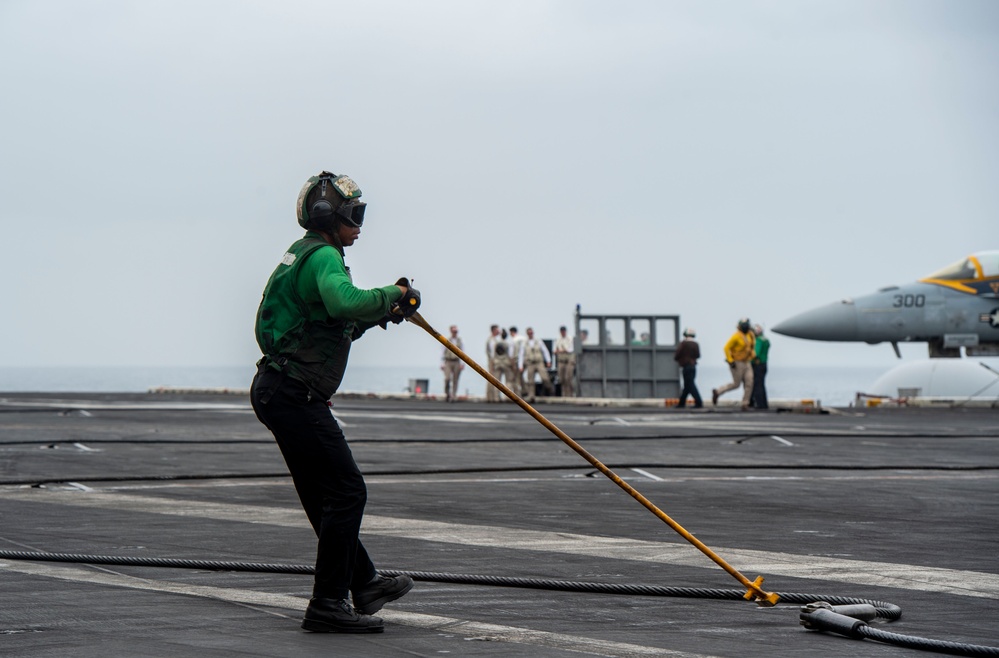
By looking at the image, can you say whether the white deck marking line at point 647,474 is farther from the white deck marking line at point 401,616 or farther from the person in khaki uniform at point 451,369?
the person in khaki uniform at point 451,369

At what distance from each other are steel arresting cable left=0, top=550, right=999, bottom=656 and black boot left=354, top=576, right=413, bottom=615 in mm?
228

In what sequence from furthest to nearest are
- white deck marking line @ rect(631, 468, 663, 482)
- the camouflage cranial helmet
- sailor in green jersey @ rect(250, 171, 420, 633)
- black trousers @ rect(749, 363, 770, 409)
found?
black trousers @ rect(749, 363, 770, 409) → white deck marking line @ rect(631, 468, 663, 482) → the camouflage cranial helmet → sailor in green jersey @ rect(250, 171, 420, 633)

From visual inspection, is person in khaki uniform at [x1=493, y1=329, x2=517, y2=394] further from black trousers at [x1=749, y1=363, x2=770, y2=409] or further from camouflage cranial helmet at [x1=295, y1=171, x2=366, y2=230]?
camouflage cranial helmet at [x1=295, y1=171, x2=366, y2=230]

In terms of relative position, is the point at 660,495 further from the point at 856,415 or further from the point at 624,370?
the point at 624,370

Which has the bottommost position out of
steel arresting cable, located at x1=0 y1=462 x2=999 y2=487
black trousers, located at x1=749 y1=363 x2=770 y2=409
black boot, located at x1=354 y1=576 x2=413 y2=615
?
black boot, located at x1=354 y1=576 x2=413 y2=615

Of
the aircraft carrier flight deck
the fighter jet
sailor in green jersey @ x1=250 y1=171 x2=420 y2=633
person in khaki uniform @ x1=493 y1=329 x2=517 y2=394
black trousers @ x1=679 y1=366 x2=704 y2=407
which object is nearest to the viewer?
the aircraft carrier flight deck

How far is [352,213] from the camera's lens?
598cm

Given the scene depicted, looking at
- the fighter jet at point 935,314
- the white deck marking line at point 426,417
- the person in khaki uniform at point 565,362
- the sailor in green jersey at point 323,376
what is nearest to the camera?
the sailor in green jersey at point 323,376

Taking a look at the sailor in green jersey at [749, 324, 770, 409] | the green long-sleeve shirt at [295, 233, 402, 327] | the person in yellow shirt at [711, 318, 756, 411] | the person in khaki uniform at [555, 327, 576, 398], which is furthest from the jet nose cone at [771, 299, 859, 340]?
the green long-sleeve shirt at [295, 233, 402, 327]

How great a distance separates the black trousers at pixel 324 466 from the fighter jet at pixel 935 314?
1265 inches

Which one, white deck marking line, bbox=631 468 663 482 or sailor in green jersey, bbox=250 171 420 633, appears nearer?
sailor in green jersey, bbox=250 171 420 633

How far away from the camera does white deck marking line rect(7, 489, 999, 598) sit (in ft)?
23.5

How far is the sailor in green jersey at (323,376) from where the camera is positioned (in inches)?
222

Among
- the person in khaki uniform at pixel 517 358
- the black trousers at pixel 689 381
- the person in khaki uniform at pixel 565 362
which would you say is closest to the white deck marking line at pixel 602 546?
the black trousers at pixel 689 381
